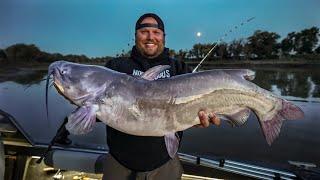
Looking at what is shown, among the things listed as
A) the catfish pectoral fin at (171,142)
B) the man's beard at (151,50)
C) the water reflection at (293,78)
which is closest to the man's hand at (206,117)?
the catfish pectoral fin at (171,142)

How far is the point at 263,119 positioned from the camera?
311cm

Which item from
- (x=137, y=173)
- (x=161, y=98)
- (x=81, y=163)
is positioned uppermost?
(x=161, y=98)

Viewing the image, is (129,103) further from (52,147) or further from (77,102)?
(52,147)

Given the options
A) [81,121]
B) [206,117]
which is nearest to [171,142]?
[206,117]

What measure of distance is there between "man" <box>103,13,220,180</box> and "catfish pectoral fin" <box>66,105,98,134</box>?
624mm

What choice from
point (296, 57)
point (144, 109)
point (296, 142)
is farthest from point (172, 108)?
point (296, 57)

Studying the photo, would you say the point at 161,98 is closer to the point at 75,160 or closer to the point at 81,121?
the point at 81,121

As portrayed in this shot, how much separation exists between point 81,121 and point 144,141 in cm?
74

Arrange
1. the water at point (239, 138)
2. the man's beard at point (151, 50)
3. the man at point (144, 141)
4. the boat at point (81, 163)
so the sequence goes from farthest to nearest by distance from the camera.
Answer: the water at point (239, 138) → the boat at point (81, 163) → the man's beard at point (151, 50) → the man at point (144, 141)

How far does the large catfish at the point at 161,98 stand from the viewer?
294 cm

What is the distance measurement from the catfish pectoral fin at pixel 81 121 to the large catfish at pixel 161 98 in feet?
0.04

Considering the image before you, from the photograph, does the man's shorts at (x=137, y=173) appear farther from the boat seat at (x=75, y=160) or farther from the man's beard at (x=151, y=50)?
the boat seat at (x=75, y=160)

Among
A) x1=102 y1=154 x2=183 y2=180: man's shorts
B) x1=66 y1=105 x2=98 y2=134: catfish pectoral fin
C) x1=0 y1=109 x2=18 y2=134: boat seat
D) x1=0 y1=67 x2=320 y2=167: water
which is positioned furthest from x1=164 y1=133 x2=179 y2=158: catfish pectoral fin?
x1=0 y1=67 x2=320 y2=167: water

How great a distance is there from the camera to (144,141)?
11.1 ft
